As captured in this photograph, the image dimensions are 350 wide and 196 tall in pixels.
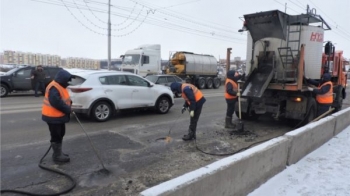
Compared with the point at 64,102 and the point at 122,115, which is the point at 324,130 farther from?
the point at 122,115

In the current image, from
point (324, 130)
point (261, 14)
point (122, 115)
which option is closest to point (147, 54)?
point (122, 115)

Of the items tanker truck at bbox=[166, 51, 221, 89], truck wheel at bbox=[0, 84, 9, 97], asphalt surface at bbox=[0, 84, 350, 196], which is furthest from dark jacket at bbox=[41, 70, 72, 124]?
tanker truck at bbox=[166, 51, 221, 89]

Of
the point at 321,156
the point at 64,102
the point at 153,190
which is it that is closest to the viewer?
the point at 153,190

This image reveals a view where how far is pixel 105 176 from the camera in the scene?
4391 mm

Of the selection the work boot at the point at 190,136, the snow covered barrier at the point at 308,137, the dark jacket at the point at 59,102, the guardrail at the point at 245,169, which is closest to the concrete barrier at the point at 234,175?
the guardrail at the point at 245,169

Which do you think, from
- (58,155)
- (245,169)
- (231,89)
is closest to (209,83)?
(231,89)

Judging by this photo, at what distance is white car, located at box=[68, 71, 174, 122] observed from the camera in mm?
8016

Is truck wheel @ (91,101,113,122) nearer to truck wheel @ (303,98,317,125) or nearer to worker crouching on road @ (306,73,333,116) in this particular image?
truck wheel @ (303,98,317,125)

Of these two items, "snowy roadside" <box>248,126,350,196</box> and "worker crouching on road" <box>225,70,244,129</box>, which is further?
"worker crouching on road" <box>225,70,244,129</box>

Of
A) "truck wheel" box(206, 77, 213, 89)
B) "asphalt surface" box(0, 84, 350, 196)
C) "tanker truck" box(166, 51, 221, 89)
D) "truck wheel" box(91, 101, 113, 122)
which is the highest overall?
"tanker truck" box(166, 51, 221, 89)

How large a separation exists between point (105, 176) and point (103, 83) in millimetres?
4538

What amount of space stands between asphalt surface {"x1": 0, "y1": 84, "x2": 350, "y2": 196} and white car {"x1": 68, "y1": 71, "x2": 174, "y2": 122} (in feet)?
1.36

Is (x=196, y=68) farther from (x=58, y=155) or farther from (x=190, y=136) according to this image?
(x=58, y=155)

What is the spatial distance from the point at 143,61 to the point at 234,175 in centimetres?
1789
